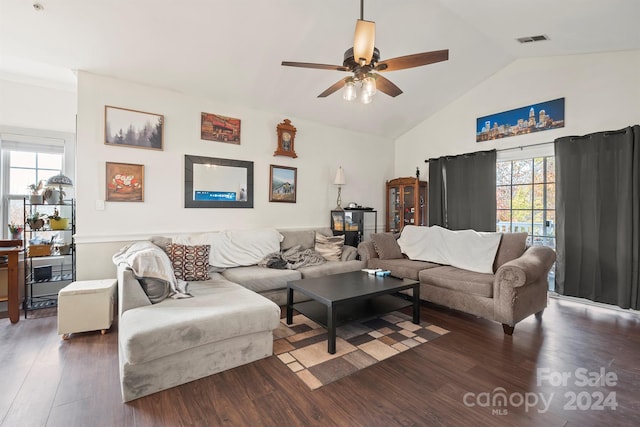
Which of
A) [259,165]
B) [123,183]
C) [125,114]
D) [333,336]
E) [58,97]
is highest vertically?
[58,97]

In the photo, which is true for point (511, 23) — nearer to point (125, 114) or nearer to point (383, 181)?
point (383, 181)

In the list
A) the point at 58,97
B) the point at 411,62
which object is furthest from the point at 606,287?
the point at 58,97

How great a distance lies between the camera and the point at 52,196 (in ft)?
10.9

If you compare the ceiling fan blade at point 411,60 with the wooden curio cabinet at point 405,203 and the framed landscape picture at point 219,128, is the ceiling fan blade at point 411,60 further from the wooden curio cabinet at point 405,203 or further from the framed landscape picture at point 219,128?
the wooden curio cabinet at point 405,203

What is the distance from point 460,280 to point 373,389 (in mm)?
1695

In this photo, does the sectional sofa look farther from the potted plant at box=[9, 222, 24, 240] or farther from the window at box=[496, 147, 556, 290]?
the window at box=[496, 147, 556, 290]

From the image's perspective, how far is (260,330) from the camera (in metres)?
2.21

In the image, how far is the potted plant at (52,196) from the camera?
3.28m

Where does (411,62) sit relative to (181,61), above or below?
below

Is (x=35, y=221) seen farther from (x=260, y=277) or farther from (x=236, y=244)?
(x=260, y=277)

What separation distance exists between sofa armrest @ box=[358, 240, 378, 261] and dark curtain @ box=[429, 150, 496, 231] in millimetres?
1415

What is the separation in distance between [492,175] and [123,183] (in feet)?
15.9

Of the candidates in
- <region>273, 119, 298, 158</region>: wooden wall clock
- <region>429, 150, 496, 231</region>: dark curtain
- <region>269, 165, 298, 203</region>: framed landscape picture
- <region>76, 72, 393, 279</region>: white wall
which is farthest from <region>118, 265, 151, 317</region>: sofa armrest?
<region>429, 150, 496, 231</region>: dark curtain

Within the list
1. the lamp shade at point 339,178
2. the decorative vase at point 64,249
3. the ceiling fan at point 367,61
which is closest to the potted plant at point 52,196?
the decorative vase at point 64,249
